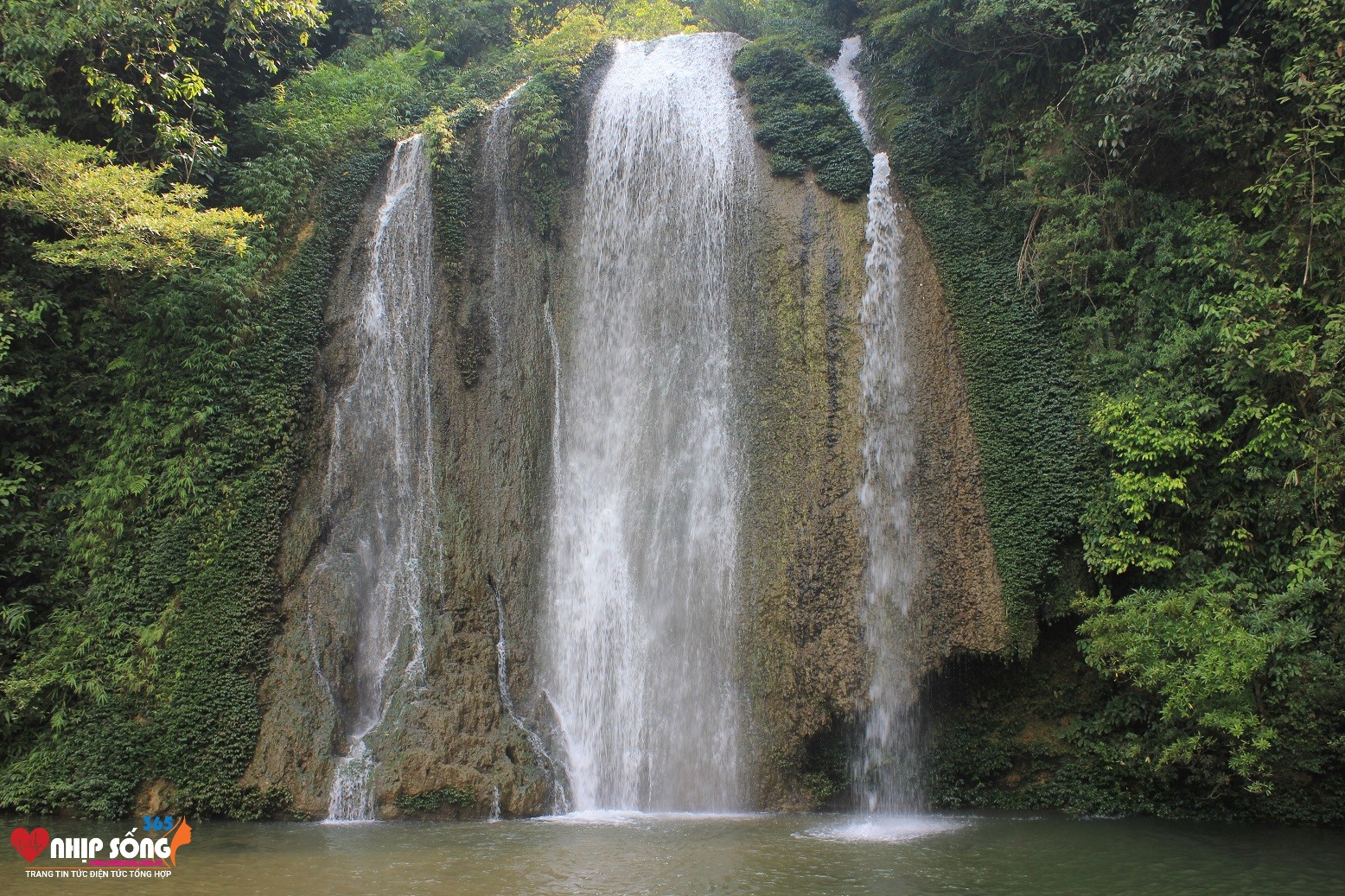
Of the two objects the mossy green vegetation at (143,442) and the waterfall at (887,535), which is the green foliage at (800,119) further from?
the mossy green vegetation at (143,442)

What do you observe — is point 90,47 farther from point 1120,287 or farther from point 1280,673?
point 1280,673

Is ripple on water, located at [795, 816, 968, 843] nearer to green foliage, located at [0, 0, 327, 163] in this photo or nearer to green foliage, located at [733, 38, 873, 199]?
green foliage, located at [733, 38, 873, 199]

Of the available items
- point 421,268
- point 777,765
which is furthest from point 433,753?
point 421,268

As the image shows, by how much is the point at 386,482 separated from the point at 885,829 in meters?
9.10

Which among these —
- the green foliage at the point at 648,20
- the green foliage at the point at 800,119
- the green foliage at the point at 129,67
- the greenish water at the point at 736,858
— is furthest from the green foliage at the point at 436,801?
the green foliage at the point at 648,20

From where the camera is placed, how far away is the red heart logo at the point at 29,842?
29.5 feet

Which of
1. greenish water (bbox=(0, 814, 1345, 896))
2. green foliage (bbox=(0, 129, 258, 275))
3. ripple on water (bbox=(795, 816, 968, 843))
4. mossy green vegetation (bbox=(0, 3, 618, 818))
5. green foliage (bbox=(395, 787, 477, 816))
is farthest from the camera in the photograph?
green foliage (bbox=(0, 129, 258, 275))

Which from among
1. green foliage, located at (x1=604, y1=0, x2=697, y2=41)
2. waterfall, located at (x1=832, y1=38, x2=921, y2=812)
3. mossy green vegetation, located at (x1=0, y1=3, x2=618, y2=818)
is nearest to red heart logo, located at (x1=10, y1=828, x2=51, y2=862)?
mossy green vegetation, located at (x1=0, y1=3, x2=618, y2=818)

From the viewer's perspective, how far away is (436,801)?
461 inches

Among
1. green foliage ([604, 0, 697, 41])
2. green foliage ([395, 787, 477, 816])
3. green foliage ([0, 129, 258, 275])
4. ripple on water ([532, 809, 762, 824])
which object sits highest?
green foliage ([604, 0, 697, 41])

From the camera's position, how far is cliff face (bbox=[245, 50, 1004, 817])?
39.9 feet

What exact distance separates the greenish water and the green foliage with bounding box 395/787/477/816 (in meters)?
0.32

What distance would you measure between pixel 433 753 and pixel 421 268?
824 centimetres

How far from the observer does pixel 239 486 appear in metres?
13.0
